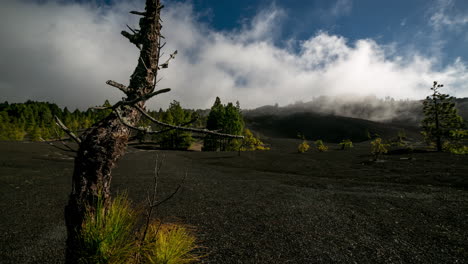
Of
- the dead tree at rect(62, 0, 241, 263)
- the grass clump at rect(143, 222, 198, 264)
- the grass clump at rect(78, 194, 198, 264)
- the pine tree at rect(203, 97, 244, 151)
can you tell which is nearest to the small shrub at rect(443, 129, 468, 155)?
the pine tree at rect(203, 97, 244, 151)

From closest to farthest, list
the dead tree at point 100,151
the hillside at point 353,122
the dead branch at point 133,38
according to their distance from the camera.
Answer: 1. the dead tree at point 100,151
2. the dead branch at point 133,38
3. the hillside at point 353,122

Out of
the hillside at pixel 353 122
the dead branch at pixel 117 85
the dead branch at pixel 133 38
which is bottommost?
the dead branch at pixel 117 85

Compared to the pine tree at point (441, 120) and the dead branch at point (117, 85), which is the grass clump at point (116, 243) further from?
the pine tree at point (441, 120)

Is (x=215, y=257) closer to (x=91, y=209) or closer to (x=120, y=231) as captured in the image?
(x=120, y=231)

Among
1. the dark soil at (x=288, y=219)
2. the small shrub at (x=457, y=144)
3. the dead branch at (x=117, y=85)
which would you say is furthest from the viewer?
the small shrub at (x=457, y=144)

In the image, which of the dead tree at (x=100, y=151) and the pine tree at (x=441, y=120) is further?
the pine tree at (x=441, y=120)

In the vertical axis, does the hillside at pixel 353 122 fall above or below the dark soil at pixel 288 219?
above

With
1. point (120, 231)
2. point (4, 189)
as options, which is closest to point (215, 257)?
point (120, 231)

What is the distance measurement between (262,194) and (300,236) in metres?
4.02

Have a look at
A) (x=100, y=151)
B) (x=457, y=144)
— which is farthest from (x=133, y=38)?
(x=457, y=144)

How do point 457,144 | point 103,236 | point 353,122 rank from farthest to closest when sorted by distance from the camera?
point 353,122, point 457,144, point 103,236

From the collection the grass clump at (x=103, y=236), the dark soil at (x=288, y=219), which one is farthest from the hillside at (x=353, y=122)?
the grass clump at (x=103, y=236)

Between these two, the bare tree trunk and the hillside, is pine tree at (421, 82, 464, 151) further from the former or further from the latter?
the hillside

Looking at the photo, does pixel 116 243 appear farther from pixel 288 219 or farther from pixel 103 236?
pixel 288 219
